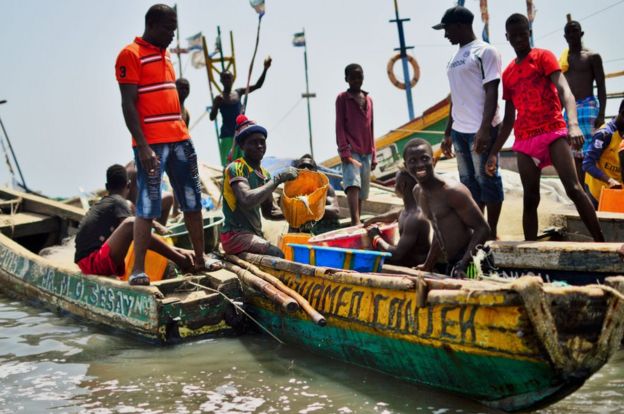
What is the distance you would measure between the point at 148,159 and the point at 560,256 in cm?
294

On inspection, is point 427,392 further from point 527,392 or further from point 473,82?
point 473,82

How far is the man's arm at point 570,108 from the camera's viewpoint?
530 cm

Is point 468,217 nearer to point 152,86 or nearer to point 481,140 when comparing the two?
point 481,140

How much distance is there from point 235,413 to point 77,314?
9.74ft

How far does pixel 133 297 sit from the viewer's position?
6.08 meters

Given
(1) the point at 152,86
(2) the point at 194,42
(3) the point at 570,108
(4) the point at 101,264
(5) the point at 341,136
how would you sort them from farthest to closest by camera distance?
(2) the point at 194,42
(5) the point at 341,136
(4) the point at 101,264
(1) the point at 152,86
(3) the point at 570,108

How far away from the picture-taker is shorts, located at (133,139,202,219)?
19.0 feet

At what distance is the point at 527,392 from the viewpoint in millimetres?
3973

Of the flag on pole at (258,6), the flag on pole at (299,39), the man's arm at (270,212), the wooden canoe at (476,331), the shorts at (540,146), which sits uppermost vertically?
the flag on pole at (299,39)

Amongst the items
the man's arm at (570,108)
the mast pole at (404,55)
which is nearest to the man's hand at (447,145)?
the man's arm at (570,108)

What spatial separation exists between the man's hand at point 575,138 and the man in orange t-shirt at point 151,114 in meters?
2.77

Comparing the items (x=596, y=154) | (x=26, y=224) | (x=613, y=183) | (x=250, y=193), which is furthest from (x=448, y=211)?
(x=26, y=224)

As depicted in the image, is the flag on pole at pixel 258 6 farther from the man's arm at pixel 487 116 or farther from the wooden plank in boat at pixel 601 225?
the wooden plank in boat at pixel 601 225

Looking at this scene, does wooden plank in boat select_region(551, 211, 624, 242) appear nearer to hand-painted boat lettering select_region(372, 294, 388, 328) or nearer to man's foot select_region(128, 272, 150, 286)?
hand-painted boat lettering select_region(372, 294, 388, 328)
